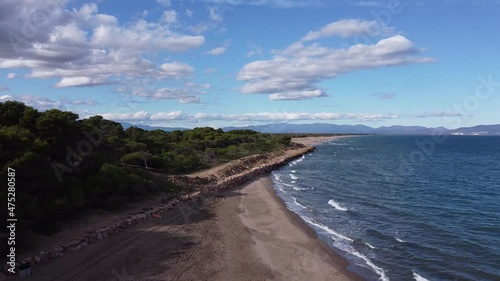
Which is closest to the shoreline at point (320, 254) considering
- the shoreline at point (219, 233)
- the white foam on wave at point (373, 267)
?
the shoreline at point (219, 233)

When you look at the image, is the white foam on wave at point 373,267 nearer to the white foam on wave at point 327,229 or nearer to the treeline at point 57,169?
the white foam on wave at point 327,229

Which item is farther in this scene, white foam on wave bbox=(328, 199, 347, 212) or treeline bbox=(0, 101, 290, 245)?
white foam on wave bbox=(328, 199, 347, 212)

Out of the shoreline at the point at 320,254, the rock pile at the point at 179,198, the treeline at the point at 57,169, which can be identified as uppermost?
the treeline at the point at 57,169

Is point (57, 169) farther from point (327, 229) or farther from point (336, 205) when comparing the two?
point (336, 205)

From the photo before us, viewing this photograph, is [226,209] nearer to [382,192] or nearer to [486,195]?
[382,192]

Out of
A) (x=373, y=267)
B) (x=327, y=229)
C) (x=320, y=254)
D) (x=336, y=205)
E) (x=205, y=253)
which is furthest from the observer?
(x=336, y=205)

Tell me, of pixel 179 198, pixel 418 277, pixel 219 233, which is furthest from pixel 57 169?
pixel 418 277

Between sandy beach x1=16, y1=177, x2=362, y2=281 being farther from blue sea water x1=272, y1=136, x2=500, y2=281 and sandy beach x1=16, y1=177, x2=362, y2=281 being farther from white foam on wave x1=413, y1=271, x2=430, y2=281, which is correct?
white foam on wave x1=413, y1=271, x2=430, y2=281

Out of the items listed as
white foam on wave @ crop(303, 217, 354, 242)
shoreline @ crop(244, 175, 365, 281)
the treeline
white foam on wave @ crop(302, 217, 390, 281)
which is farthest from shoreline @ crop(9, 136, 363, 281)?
the treeline

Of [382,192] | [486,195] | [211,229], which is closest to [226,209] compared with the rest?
[211,229]
